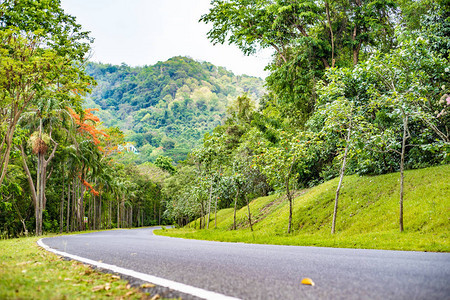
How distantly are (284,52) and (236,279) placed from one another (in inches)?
721

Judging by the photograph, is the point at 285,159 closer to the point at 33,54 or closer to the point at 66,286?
the point at 33,54

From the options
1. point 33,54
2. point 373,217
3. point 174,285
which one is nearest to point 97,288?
point 174,285

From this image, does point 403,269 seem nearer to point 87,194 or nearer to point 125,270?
point 125,270

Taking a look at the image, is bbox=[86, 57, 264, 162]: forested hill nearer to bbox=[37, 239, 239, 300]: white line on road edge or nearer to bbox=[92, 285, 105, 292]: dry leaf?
bbox=[37, 239, 239, 300]: white line on road edge

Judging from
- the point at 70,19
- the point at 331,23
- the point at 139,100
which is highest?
the point at 139,100

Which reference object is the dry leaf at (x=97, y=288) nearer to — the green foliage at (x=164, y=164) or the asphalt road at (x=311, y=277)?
the asphalt road at (x=311, y=277)

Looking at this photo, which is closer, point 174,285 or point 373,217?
point 174,285

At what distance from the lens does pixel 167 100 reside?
13150 centimetres

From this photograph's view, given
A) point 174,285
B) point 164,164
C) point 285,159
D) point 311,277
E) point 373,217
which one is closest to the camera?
point 174,285

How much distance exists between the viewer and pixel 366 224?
40.2ft

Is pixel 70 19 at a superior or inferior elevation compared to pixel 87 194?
superior

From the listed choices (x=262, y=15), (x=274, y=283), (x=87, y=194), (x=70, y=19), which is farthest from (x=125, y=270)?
(x=87, y=194)

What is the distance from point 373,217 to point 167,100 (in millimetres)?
125012

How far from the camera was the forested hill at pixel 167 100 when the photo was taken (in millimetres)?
96912
